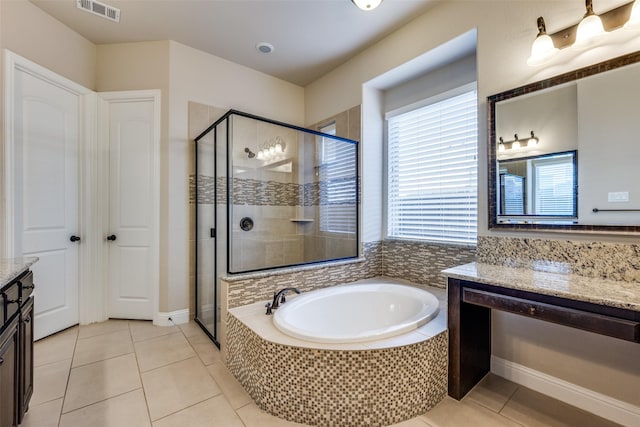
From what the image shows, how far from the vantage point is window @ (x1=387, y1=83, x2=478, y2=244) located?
2461 mm

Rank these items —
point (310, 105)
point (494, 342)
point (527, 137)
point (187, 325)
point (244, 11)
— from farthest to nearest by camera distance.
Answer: point (310, 105) → point (187, 325) → point (244, 11) → point (494, 342) → point (527, 137)

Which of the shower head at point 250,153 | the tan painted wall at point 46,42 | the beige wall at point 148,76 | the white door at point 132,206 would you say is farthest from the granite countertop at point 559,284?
the tan painted wall at point 46,42

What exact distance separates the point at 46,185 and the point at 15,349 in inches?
71.1

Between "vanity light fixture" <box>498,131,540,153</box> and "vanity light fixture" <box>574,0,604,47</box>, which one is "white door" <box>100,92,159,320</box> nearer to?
"vanity light fixture" <box>498,131,540,153</box>

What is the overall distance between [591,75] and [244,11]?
2514mm

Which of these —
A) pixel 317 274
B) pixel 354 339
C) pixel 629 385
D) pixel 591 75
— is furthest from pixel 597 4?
pixel 317 274

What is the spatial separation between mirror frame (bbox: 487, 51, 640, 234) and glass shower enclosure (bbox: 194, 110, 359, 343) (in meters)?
1.32

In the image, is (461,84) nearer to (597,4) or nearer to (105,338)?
(597,4)

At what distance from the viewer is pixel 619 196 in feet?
4.96

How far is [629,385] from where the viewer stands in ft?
4.97

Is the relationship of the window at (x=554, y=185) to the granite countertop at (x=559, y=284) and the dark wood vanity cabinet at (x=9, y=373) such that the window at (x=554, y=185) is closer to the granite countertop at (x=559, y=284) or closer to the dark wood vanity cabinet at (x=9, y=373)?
the granite countertop at (x=559, y=284)

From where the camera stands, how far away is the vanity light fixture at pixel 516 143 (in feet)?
6.05

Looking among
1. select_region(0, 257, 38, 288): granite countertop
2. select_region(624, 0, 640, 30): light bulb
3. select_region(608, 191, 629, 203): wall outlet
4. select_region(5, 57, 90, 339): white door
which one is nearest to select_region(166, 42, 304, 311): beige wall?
select_region(5, 57, 90, 339): white door

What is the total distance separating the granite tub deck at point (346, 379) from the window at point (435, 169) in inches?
49.0
